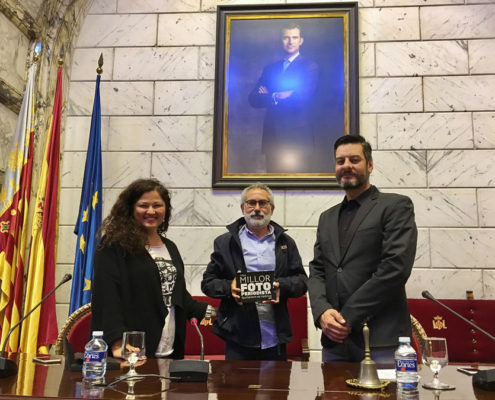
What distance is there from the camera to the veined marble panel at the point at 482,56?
437cm

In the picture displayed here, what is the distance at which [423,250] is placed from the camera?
4.14m

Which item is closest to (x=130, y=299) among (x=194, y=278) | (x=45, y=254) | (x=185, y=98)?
(x=45, y=254)

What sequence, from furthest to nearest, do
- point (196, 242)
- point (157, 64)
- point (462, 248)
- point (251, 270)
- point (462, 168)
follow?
1. point (157, 64)
2. point (196, 242)
3. point (462, 168)
4. point (462, 248)
5. point (251, 270)

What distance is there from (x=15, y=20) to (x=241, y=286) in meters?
3.17

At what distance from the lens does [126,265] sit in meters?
2.40

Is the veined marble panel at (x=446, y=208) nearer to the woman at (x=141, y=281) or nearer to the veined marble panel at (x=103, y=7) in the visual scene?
the woman at (x=141, y=281)

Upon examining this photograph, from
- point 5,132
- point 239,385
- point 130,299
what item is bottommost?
point 239,385

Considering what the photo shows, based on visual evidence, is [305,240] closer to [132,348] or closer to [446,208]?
[446,208]

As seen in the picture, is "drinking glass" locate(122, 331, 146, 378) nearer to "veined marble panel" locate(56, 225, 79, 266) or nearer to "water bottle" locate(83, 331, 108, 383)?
"water bottle" locate(83, 331, 108, 383)

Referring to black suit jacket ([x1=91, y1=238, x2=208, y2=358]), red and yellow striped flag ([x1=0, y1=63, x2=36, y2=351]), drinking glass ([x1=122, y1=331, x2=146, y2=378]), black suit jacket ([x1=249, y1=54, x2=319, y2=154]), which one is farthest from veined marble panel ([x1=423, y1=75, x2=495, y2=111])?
drinking glass ([x1=122, y1=331, x2=146, y2=378])

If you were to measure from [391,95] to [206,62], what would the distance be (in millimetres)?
1747

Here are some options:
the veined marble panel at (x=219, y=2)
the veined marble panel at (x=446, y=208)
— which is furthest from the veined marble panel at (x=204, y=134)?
the veined marble panel at (x=446, y=208)

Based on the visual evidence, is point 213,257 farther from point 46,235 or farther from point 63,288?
point 63,288

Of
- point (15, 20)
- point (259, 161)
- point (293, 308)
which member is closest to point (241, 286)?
point (293, 308)
